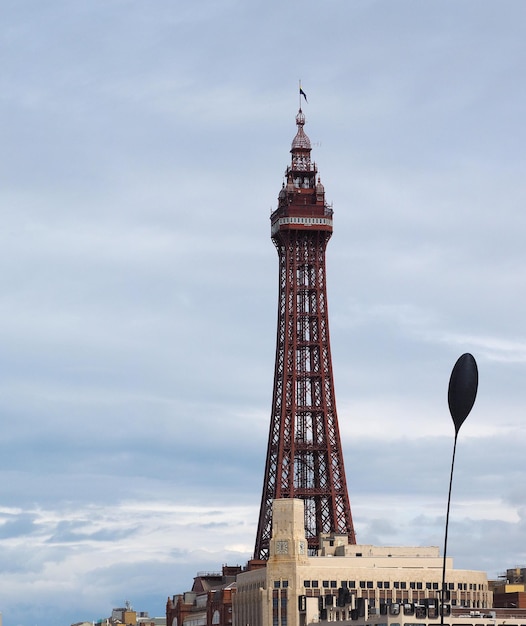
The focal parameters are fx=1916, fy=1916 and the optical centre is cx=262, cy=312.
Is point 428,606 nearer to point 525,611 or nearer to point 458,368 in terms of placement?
point 525,611

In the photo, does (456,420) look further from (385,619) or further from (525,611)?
(525,611)

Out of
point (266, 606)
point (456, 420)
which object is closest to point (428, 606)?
point (266, 606)

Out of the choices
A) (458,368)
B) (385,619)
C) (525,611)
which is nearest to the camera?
(458,368)

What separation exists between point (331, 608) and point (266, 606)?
852 cm

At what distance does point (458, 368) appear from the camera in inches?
3686

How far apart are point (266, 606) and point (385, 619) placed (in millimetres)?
26576

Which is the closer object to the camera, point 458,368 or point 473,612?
point 458,368

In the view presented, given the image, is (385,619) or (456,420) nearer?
(456,420)

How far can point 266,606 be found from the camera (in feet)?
655

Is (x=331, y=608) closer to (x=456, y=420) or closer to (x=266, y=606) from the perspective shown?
(x=266, y=606)

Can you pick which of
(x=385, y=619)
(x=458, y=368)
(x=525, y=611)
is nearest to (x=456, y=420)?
(x=458, y=368)

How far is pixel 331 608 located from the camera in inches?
7653

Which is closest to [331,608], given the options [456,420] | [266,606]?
[266,606]

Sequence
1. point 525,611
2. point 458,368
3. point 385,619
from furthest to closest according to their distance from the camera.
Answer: point 525,611
point 385,619
point 458,368
